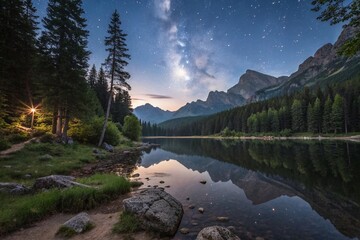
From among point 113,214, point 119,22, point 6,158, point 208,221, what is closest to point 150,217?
point 113,214

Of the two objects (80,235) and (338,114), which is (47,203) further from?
(338,114)

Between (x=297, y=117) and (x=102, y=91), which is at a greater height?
(x=102, y=91)

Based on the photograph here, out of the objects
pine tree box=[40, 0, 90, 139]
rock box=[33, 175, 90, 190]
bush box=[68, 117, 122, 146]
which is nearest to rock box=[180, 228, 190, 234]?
rock box=[33, 175, 90, 190]

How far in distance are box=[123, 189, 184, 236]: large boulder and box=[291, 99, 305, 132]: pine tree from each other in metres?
93.1

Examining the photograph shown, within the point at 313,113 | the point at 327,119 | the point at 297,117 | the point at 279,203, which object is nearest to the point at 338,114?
the point at 327,119

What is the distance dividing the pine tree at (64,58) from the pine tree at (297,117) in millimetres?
86730

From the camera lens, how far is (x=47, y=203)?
901cm

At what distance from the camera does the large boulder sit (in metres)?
7.87

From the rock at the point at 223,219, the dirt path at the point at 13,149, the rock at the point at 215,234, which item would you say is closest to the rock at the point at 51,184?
the rock at the point at 223,219

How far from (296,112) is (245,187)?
279 feet

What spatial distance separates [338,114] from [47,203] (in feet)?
293

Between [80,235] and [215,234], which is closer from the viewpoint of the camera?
[215,234]

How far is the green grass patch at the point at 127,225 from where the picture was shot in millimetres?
7699

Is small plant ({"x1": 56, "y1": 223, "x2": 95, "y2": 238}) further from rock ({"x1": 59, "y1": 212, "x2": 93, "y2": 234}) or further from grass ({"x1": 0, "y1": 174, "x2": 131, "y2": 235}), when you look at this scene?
grass ({"x1": 0, "y1": 174, "x2": 131, "y2": 235})
